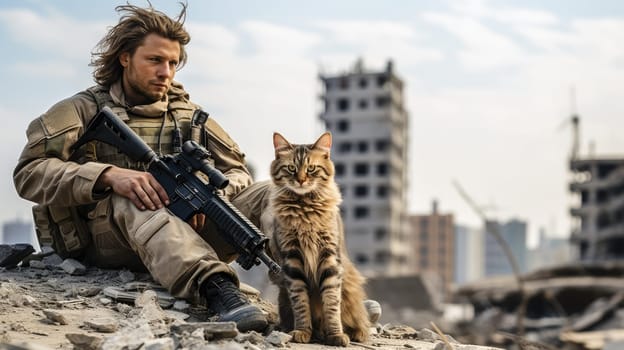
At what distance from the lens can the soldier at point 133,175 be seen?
607cm

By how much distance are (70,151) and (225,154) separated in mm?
1145

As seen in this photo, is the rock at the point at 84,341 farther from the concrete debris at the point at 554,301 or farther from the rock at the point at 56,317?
the concrete debris at the point at 554,301

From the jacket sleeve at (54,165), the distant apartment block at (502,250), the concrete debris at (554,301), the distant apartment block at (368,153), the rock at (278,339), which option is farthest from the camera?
the distant apartment block at (502,250)

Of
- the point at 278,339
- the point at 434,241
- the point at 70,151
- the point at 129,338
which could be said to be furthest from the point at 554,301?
the point at 434,241

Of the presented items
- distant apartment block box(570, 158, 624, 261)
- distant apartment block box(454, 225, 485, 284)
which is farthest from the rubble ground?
distant apartment block box(454, 225, 485, 284)

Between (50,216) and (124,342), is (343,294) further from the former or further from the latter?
(50,216)

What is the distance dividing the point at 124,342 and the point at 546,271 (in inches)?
1276

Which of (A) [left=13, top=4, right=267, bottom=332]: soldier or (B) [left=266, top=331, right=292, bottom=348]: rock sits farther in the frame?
(A) [left=13, top=4, right=267, bottom=332]: soldier

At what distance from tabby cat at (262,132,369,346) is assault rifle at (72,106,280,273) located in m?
0.18

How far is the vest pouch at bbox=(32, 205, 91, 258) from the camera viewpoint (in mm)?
6852

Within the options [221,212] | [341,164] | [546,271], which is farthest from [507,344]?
[341,164]

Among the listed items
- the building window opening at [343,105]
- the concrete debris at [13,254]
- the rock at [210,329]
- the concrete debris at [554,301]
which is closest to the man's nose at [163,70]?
the concrete debris at [13,254]

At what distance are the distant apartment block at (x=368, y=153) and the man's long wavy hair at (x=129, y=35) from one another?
60.9m

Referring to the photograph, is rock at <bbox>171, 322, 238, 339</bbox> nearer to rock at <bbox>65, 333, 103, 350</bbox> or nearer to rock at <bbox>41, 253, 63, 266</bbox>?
rock at <bbox>65, 333, 103, 350</bbox>
